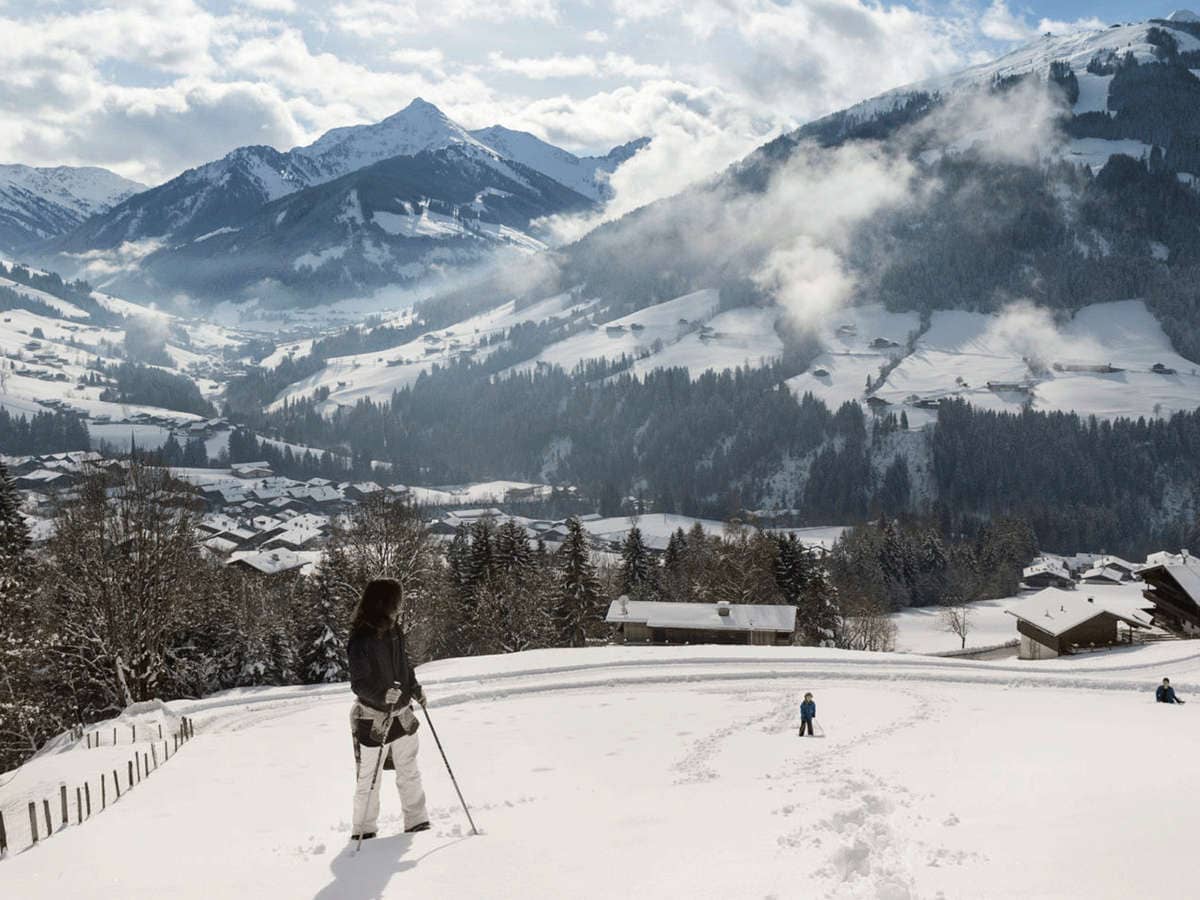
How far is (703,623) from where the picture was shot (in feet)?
188

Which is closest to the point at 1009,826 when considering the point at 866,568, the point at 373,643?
the point at 373,643

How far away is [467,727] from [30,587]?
28.0m

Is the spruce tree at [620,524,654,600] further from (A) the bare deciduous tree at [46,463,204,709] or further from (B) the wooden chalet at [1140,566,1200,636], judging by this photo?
(A) the bare deciduous tree at [46,463,204,709]

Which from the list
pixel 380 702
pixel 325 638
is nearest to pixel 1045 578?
pixel 325 638

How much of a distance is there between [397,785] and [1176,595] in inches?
2392

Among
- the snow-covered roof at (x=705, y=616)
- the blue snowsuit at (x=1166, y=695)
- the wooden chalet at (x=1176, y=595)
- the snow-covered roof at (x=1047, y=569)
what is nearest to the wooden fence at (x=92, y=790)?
the blue snowsuit at (x=1166, y=695)

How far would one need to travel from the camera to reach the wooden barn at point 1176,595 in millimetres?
52688

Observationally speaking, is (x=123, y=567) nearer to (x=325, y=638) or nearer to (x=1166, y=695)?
(x=325, y=638)

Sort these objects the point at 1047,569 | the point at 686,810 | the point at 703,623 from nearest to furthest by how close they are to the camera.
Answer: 1. the point at 686,810
2. the point at 703,623
3. the point at 1047,569

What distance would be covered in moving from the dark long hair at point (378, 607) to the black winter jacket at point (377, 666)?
3.5 inches

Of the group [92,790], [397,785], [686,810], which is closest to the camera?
[397,785]

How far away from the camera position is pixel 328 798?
464 inches

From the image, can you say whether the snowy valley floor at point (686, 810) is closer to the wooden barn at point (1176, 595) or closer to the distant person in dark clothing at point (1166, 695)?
the distant person in dark clothing at point (1166, 695)

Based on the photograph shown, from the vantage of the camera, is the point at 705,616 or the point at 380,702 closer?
the point at 380,702
